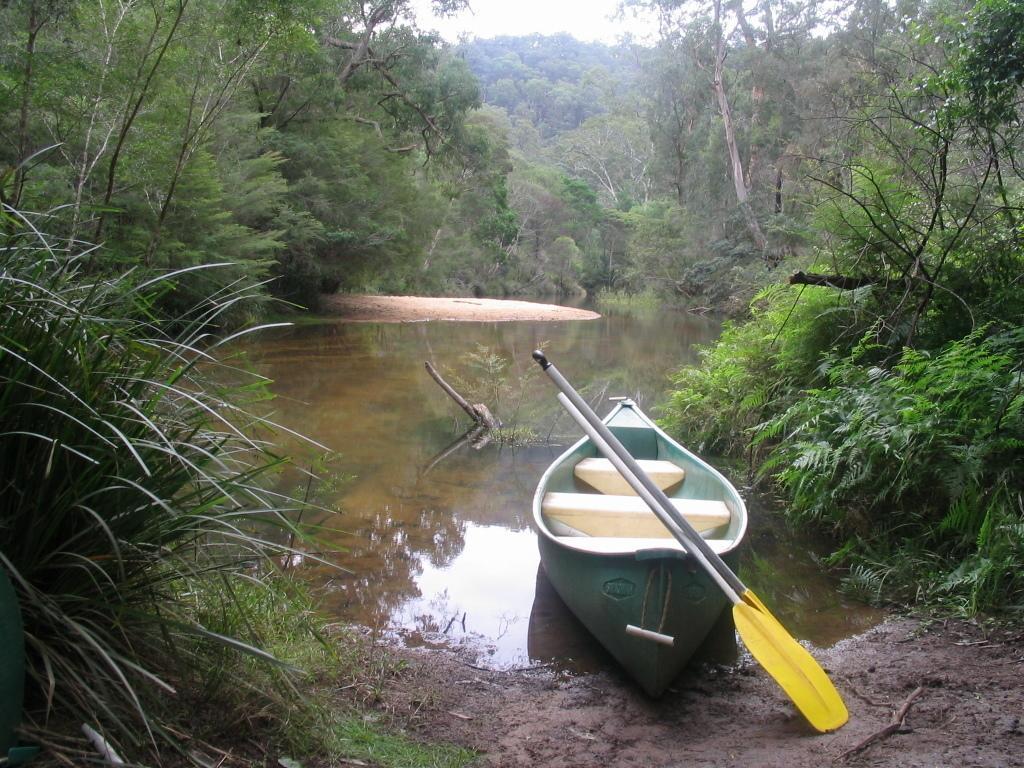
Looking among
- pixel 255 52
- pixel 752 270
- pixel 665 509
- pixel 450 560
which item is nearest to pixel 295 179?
pixel 752 270

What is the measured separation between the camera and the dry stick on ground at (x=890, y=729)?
101 inches

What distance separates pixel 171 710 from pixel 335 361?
11.6 meters

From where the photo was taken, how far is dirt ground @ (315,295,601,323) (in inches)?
910

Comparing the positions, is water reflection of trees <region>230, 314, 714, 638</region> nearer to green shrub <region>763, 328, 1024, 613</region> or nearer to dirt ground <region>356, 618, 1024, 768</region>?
dirt ground <region>356, 618, 1024, 768</region>

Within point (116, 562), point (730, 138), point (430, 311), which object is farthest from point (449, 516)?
point (730, 138)

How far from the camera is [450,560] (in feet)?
16.3

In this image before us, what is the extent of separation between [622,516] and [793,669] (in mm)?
1620

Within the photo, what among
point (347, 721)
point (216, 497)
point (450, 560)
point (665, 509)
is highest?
point (216, 497)

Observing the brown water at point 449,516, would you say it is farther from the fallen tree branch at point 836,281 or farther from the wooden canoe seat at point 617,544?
the fallen tree branch at point 836,281

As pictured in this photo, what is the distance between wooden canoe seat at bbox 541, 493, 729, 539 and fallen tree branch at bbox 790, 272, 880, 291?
1831 mm

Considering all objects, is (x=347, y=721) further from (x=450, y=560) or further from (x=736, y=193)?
(x=736, y=193)

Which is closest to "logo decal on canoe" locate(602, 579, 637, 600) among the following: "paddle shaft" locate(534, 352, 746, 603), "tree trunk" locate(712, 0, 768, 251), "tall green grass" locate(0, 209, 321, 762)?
"paddle shaft" locate(534, 352, 746, 603)

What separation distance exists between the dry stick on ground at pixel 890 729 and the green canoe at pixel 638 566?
0.77 m

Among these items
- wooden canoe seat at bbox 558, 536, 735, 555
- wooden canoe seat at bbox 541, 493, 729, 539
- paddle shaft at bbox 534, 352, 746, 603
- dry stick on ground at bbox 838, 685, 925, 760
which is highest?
paddle shaft at bbox 534, 352, 746, 603
